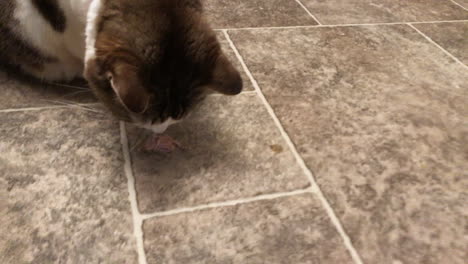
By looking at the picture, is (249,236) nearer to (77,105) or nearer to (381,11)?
(77,105)

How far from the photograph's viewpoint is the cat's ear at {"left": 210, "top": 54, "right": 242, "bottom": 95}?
0.89 metres

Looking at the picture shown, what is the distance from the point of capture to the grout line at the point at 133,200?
2.76 ft

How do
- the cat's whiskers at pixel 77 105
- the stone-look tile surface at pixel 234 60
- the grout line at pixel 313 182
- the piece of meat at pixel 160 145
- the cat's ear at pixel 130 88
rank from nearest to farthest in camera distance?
1. the cat's ear at pixel 130 88
2. the grout line at pixel 313 182
3. the piece of meat at pixel 160 145
4. the cat's whiskers at pixel 77 105
5. the stone-look tile surface at pixel 234 60


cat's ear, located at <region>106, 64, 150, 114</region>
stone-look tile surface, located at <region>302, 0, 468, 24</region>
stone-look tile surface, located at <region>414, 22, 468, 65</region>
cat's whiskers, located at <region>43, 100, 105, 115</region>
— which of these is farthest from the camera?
stone-look tile surface, located at <region>302, 0, 468, 24</region>

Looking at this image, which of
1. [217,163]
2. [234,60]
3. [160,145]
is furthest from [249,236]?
[234,60]

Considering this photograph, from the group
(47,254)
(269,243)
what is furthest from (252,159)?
(47,254)

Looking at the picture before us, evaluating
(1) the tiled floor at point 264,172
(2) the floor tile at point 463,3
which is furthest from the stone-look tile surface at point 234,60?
(2) the floor tile at point 463,3

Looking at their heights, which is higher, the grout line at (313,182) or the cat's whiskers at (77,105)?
the grout line at (313,182)

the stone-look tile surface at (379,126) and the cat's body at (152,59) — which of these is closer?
the cat's body at (152,59)

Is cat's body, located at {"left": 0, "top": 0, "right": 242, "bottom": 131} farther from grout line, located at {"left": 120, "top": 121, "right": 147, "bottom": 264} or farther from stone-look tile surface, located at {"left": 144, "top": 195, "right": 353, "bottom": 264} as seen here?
stone-look tile surface, located at {"left": 144, "top": 195, "right": 353, "bottom": 264}

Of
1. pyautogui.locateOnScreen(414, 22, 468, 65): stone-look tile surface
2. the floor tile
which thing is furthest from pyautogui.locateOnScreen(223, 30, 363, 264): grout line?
the floor tile

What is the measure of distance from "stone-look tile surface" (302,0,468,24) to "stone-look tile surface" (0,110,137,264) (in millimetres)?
1077

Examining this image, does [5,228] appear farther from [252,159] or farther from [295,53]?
[295,53]

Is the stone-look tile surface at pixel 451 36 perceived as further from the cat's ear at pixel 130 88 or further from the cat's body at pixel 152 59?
the cat's ear at pixel 130 88
